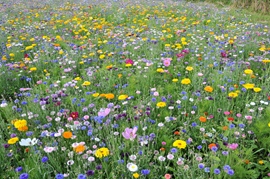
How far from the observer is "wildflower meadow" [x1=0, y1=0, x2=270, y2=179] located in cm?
204

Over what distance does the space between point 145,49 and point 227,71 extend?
64.0 inches

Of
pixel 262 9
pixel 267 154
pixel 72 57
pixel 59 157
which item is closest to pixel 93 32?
pixel 72 57

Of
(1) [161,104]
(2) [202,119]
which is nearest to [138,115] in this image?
(1) [161,104]

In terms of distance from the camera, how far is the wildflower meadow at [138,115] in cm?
204


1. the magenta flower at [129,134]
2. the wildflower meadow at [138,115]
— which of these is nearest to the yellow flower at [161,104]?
the wildflower meadow at [138,115]

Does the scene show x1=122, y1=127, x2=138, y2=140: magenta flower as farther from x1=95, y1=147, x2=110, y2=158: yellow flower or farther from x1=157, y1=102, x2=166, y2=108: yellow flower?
x1=157, y1=102, x2=166, y2=108: yellow flower

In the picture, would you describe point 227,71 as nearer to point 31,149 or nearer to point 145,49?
point 145,49

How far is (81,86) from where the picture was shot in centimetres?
345

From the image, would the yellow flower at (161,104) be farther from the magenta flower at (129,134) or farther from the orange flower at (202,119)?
the magenta flower at (129,134)

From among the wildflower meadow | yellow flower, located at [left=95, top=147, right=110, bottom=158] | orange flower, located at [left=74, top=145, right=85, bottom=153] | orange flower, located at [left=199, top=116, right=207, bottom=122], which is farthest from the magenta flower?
orange flower, located at [left=199, top=116, right=207, bottom=122]

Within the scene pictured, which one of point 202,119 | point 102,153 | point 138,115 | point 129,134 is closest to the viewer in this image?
point 102,153

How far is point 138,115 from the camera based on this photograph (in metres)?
2.54

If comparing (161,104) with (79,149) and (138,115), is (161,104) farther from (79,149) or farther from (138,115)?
(79,149)

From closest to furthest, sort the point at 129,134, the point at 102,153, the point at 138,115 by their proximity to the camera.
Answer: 1. the point at 102,153
2. the point at 129,134
3. the point at 138,115
